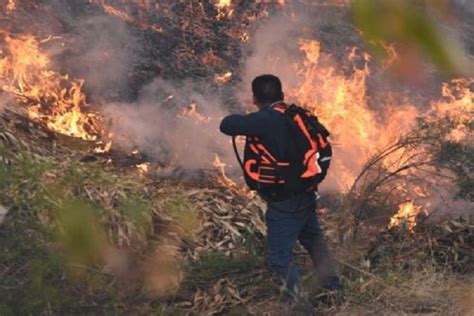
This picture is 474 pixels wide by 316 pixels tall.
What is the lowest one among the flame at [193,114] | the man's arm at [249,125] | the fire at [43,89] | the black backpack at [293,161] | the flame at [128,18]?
the black backpack at [293,161]

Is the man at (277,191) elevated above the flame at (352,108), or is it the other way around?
the flame at (352,108)

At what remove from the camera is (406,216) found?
5.37 meters

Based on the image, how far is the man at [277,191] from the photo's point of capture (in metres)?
3.74

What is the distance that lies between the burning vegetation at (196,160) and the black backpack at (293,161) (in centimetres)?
74

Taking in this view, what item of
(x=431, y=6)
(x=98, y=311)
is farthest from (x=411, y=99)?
(x=431, y=6)

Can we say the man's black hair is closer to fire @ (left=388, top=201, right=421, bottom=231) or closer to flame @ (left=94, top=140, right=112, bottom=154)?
fire @ (left=388, top=201, right=421, bottom=231)

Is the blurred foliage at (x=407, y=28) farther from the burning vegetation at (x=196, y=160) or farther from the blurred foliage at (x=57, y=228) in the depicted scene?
the blurred foliage at (x=57, y=228)

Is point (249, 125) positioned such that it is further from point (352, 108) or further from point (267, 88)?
point (352, 108)

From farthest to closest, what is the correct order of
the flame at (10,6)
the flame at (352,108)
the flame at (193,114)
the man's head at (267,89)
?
the flame at (10,6) < the flame at (193,114) < the flame at (352,108) < the man's head at (267,89)

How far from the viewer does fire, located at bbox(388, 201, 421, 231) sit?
5359mm

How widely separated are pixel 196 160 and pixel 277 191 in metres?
2.85

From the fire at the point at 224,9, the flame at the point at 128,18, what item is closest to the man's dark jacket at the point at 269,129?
the flame at the point at 128,18

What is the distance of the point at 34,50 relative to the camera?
24.1ft

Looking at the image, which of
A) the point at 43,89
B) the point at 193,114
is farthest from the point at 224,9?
the point at 43,89
